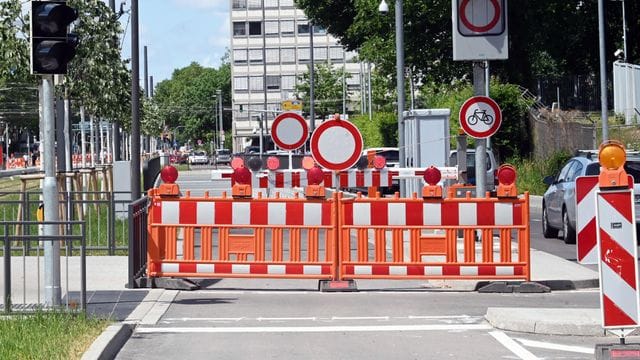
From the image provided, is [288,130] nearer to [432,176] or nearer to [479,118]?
[479,118]

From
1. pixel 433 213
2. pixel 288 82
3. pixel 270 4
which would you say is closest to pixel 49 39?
pixel 433 213

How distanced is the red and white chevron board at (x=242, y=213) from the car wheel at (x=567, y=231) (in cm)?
850

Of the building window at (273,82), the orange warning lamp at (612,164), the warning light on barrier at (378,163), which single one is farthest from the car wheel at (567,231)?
the building window at (273,82)

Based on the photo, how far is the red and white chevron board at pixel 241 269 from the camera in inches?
575

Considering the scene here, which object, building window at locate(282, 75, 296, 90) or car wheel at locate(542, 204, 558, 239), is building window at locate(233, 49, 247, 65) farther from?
car wheel at locate(542, 204, 558, 239)

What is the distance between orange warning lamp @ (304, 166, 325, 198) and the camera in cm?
1466

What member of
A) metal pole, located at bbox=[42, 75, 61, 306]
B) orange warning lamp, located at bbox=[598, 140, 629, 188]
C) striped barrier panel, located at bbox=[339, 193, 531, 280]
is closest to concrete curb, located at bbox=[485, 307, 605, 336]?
orange warning lamp, located at bbox=[598, 140, 629, 188]

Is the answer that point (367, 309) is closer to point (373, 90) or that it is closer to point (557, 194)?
point (557, 194)

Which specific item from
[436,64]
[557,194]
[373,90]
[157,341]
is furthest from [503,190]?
[373,90]

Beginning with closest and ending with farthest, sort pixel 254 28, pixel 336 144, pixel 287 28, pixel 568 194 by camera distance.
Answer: pixel 336 144, pixel 568 194, pixel 287 28, pixel 254 28

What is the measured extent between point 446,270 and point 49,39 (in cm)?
566

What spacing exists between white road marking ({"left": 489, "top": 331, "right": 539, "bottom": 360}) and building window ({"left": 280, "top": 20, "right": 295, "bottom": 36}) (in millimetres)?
106659

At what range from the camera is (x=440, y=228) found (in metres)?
14.4

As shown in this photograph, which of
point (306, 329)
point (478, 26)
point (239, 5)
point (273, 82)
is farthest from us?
point (273, 82)
